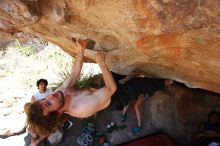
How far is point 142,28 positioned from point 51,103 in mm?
1214

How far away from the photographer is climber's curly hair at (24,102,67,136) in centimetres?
378

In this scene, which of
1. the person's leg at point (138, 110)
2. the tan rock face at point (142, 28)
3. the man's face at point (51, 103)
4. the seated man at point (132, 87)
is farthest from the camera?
the person's leg at point (138, 110)

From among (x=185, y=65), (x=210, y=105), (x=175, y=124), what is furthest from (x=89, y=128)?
(x=185, y=65)

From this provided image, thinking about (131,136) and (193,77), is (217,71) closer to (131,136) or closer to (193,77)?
(193,77)

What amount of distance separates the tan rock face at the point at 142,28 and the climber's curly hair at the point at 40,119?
955 millimetres

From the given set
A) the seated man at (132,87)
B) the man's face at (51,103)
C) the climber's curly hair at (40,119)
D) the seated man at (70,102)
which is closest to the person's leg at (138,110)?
the seated man at (132,87)

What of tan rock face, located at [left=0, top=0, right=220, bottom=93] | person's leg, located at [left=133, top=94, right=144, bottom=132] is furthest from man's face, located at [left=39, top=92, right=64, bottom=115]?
person's leg, located at [left=133, top=94, right=144, bottom=132]

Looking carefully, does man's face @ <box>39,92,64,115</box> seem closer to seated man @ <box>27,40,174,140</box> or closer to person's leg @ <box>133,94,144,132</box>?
seated man @ <box>27,40,174,140</box>

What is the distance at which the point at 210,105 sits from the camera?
6414 mm

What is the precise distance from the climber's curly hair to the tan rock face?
37.6 inches

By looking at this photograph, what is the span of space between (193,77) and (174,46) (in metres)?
0.85

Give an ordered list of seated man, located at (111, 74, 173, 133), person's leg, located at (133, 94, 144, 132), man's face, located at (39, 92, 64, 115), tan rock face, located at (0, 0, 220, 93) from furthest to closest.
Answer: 1. person's leg, located at (133, 94, 144, 132)
2. seated man, located at (111, 74, 173, 133)
3. man's face, located at (39, 92, 64, 115)
4. tan rock face, located at (0, 0, 220, 93)

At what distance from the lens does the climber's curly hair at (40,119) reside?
149 inches

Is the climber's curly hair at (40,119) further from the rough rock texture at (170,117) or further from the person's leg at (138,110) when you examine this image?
the rough rock texture at (170,117)
